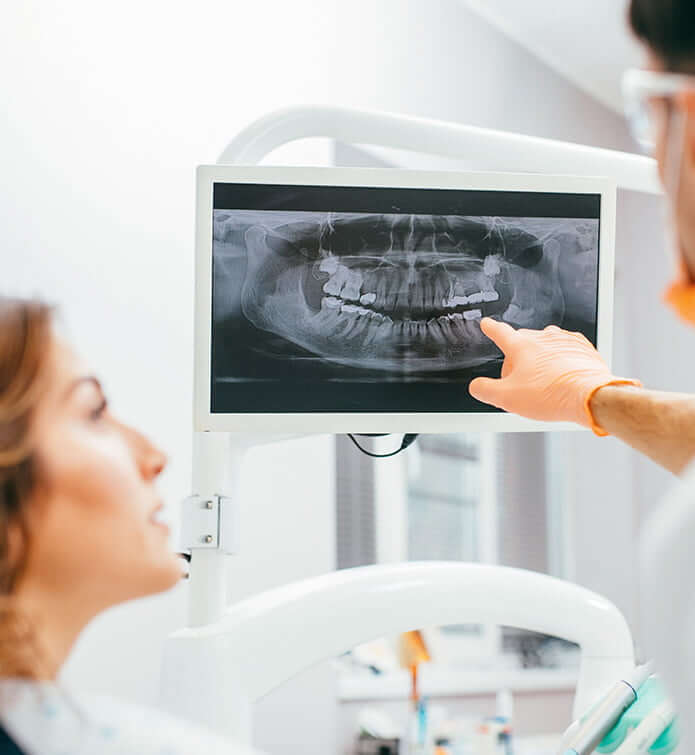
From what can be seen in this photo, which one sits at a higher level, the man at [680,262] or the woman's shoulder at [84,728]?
the man at [680,262]

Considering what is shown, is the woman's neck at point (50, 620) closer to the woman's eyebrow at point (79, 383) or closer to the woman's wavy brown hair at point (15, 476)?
the woman's wavy brown hair at point (15, 476)

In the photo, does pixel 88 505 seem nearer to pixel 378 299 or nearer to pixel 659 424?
pixel 378 299

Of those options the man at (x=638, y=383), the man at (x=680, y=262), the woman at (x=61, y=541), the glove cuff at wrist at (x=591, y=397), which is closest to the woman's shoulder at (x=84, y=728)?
the woman at (x=61, y=541)

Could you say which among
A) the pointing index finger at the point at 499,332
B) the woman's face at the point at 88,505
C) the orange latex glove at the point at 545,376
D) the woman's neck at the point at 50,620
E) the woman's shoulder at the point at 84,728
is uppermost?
the pointing index finger at the point at 499,332

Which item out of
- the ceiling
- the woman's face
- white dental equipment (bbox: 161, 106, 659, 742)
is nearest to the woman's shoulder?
the woman's face

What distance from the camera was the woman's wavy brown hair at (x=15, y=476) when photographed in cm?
94

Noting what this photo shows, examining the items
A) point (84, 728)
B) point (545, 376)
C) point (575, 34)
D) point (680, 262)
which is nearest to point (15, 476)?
point (84, 728)

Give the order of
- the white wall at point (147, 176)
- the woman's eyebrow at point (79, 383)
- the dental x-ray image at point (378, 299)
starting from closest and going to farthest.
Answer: the woman's eyebrow at point (79, 383) < the dental x-ray image at point (378, 299) < the white wall at point (147, 176)

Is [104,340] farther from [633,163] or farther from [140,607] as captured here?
[633,163]

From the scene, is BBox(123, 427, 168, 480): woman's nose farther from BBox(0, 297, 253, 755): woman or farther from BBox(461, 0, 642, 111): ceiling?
BBox(461, 0, 642, 111): ceiling

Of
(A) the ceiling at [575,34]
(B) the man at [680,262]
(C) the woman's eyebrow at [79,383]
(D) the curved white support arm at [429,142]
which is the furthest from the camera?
(A) the ceiling at [575,34]

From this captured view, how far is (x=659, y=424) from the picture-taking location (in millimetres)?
1315

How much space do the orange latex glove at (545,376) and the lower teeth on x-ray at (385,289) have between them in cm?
2

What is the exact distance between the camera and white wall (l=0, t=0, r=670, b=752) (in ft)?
6.56
